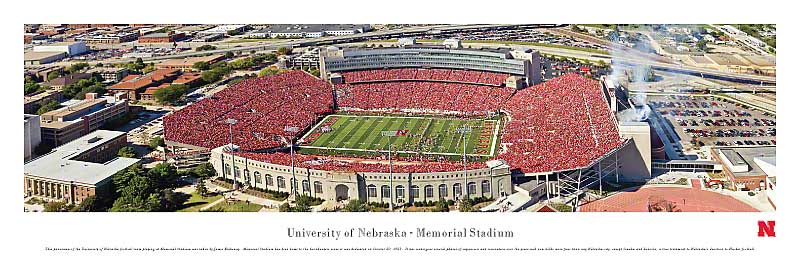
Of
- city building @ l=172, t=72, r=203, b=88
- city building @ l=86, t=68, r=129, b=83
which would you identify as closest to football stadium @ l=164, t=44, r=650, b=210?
city building @ l=172, t=72, r=203, b=88

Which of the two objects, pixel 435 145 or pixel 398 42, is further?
pixel 398 42

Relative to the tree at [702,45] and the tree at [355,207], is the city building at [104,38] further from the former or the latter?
the tree at [702,45]

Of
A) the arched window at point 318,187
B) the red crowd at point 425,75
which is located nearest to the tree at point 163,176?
the arched window at point 318,187

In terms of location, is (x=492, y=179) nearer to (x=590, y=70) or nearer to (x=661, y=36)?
(x=661, y=36)

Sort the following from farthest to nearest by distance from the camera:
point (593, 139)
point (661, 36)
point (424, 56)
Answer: point (424, 56)
point (661, 36)
point (593, 139)
